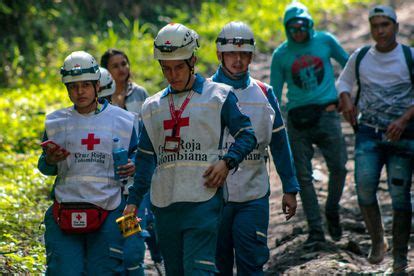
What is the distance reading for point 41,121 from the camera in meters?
14.7

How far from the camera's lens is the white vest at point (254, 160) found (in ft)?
23.9

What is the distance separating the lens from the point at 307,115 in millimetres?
10172

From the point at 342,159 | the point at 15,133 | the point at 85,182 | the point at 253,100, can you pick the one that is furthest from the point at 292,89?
the point at 15,133

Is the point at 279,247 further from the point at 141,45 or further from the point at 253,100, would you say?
the point at 141,45

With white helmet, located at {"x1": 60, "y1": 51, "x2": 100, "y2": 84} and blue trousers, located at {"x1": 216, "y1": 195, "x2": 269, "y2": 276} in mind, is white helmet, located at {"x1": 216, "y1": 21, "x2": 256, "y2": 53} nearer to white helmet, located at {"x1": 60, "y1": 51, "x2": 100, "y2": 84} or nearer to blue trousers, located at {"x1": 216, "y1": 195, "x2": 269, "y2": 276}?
white helmet, located at {"x1": 60, "y1": 51, "x2": 100, "y2": 84}

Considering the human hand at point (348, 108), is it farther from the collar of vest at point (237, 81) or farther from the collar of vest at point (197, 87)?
the collar of vest at point (197, 87)

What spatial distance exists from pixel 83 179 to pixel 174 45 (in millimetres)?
1286

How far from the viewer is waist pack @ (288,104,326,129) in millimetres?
10172

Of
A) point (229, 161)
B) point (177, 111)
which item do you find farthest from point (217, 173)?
point (177, 111)

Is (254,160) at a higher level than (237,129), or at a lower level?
lower

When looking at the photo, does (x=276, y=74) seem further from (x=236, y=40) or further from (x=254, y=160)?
(x=254, y=160)

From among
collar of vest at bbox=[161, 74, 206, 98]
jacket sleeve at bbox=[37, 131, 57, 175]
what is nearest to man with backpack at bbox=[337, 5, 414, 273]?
collar of vest at bbox=[161, 74, 206, 98]

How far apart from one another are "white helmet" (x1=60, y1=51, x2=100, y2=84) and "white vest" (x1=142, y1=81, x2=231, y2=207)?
94cm

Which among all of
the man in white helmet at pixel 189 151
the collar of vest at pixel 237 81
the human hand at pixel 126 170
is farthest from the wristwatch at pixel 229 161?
the collar of vest at pixel 237 81
